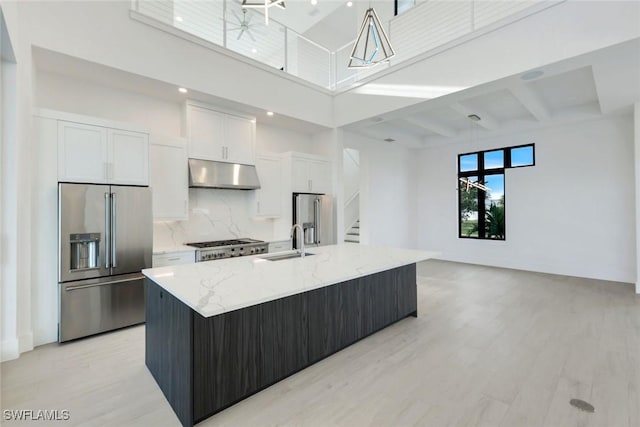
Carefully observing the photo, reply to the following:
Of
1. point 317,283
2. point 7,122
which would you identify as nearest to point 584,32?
point 317,283

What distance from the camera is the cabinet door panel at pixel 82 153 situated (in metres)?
3.09

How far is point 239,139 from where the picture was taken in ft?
15.4

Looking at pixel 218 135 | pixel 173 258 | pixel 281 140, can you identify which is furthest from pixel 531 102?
pixel 173 258

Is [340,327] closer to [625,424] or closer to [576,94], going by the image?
[625,424]

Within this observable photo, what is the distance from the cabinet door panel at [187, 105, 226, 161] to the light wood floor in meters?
2.41

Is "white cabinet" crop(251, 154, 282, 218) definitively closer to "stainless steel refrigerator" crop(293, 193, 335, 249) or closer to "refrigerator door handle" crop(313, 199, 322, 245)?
"stainless steel refrigerator" crop(293, 193, 335, 249)

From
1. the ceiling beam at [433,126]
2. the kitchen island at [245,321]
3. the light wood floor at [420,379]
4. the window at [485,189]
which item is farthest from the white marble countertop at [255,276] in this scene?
the window at [485,189]

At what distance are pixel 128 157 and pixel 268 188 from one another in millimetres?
2104

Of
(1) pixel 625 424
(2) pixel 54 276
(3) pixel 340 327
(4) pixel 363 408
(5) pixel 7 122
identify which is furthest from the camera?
(2) pixel 54 276

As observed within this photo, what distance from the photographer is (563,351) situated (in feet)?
9.35

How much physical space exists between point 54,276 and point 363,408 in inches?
128

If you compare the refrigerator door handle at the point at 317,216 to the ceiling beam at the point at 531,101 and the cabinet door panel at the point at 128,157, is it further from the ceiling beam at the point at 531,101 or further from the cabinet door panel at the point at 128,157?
the ceiling beam at the point at 531,101

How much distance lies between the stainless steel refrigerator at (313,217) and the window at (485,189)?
11.5ft

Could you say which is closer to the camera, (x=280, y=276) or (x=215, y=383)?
(x=215, y=383)
